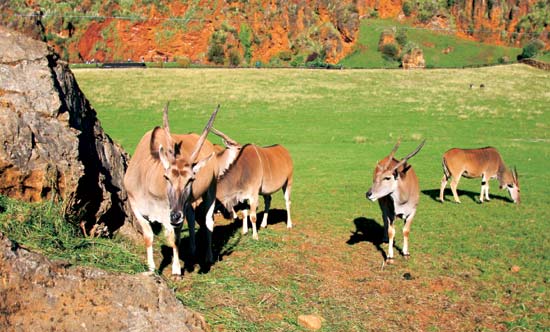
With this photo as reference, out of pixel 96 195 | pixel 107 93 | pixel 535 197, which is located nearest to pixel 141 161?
pixel 96 195

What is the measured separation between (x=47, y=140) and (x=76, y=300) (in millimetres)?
3450

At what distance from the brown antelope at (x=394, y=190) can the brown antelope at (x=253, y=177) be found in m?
2.35

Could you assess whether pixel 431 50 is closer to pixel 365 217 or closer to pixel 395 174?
pixel 365 217

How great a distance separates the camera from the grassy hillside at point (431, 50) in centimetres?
8169

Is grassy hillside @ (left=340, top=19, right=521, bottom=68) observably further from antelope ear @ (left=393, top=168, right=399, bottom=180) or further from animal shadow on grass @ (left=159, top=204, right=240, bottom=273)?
antelope ear @ (left=393, top=168, right=399, bottom=180)

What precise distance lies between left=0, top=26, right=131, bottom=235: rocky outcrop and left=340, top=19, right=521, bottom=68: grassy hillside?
70794mm

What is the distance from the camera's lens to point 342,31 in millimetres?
83812

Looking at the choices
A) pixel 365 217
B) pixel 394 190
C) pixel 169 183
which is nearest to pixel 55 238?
pixel 169 183

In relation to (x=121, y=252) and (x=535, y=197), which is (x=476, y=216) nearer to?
(x=535, y=197)

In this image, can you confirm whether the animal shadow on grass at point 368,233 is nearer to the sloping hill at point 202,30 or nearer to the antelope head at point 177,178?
the antelope head at point 177,178

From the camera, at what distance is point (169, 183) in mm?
7801

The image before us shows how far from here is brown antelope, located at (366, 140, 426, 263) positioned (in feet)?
35.3

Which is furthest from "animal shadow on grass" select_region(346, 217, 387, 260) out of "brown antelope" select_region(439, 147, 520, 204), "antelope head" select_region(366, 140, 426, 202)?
"brown antelope" select_region(439, 147, 520, 204)

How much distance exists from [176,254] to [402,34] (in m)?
81.6
